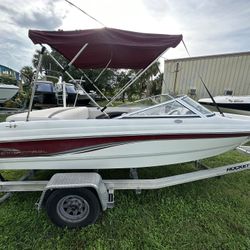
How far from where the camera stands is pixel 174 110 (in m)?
2.56

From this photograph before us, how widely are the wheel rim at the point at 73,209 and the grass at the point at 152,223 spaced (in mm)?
133

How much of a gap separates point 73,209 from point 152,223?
95cm

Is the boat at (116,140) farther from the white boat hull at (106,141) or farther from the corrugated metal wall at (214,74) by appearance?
the corrugated metal wall at (214,74)

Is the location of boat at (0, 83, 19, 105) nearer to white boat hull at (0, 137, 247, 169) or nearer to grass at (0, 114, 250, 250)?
grass at (0, 114, 250, 250)

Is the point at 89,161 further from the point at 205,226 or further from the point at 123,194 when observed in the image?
the point at 205,226

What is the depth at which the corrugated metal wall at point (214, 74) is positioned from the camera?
27.5 ft

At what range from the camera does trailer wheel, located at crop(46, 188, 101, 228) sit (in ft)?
6.90

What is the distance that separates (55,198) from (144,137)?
4.00 ft

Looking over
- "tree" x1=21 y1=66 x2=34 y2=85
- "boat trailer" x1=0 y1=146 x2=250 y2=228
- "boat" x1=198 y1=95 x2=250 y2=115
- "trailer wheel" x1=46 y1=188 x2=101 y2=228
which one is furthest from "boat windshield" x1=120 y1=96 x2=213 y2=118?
"boat" x1=198 y1=95 x2=250 y2=115

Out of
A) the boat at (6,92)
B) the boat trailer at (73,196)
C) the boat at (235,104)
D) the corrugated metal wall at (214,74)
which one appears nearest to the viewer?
the boat trailer at (73,196)

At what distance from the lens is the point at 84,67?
13.4 ft

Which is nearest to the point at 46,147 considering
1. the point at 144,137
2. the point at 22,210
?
the point at 22,210

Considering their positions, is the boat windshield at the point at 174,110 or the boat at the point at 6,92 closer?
the boat windshield at the point at 174,110

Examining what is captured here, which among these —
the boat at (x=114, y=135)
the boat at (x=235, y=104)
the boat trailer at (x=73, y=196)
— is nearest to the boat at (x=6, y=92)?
the boat at (x=114, y=135)
